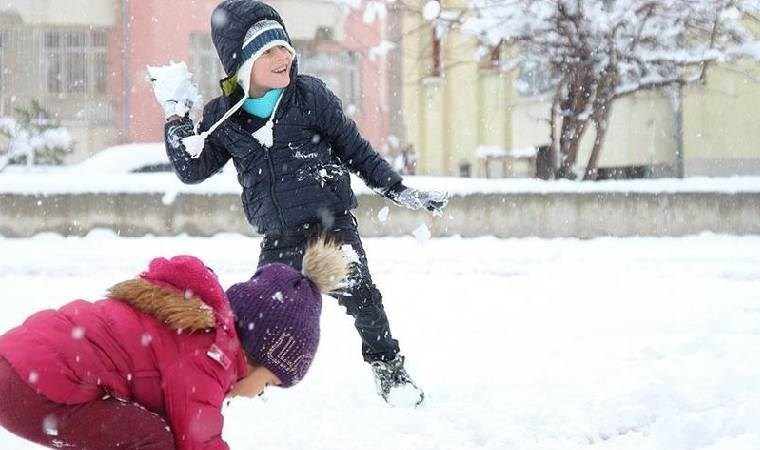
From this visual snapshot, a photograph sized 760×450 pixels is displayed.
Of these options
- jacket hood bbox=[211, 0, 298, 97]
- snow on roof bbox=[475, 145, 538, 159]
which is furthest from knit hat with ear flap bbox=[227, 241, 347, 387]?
snow on roof bbox=[475, 145, 538, 159]

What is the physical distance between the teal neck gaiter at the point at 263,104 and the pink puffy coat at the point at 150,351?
1547 millimetres

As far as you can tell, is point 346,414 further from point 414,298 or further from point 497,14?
point 497,14

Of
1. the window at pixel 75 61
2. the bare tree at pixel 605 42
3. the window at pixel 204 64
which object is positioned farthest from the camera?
the window at pixel 204 64

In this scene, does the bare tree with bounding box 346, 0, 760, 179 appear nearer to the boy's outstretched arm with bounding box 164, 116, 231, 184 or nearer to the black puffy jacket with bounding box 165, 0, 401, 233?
the black puffy jacket with bounding box 165, 0, 401, 233

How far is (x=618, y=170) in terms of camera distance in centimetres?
1861

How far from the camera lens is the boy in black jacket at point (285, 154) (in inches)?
145

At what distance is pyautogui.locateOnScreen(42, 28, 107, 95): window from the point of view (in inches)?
814

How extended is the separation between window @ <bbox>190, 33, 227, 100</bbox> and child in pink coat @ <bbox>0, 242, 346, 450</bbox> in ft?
61.6

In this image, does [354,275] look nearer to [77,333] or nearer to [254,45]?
[254,45]

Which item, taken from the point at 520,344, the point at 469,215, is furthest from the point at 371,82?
the point at 520,344

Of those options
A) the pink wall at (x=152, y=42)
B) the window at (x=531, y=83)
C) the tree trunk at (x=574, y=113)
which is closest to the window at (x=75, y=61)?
A: the pink wall at (x=152, y=42)

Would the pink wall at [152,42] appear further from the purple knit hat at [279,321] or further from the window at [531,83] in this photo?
the purple knit hat at [279,321]

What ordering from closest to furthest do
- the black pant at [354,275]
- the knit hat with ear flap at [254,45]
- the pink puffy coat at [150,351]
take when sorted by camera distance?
the pink puffy coat at [150,351]
the knit hat with ear flap at [254,45]
the black pant at [354,275]

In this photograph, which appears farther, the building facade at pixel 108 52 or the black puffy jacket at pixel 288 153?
the building facade at pixel 108 52
